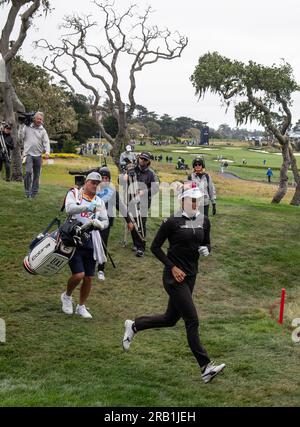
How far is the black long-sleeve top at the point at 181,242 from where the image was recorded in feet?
23.7

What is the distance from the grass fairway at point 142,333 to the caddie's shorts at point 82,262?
33.8 inches

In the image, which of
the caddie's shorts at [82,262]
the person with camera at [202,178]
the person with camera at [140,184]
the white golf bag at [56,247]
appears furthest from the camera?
the person with camera at [202,178]

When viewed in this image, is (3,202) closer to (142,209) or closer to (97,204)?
(142,209)

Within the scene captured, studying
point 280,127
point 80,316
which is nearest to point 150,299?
point 80,316

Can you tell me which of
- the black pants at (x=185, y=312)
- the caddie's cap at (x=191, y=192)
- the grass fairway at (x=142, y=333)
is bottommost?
the grass fairway at (x=142, y=333)

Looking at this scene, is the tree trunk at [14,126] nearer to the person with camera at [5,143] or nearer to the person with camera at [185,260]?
the person with camera at [5,143]

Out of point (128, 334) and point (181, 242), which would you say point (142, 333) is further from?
point (181, 242)

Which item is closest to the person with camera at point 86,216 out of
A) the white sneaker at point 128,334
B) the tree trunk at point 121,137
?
the white sneaker at point 128,334

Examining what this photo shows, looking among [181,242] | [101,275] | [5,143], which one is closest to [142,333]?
[181,242]

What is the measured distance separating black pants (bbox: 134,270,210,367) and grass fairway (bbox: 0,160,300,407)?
396 mm

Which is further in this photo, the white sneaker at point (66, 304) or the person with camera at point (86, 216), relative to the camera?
the white sneaker at point (66, 304)

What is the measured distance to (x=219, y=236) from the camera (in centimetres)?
1606

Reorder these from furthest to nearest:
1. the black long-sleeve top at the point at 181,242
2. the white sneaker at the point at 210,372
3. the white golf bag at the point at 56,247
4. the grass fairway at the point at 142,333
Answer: the white golf bag at the point at 56,247 → the black long-sleeve top at the point at 181,242 → the white sneaker at the point at 210,372 → the grass fairway at the point at 142,333

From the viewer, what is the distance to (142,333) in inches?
359
